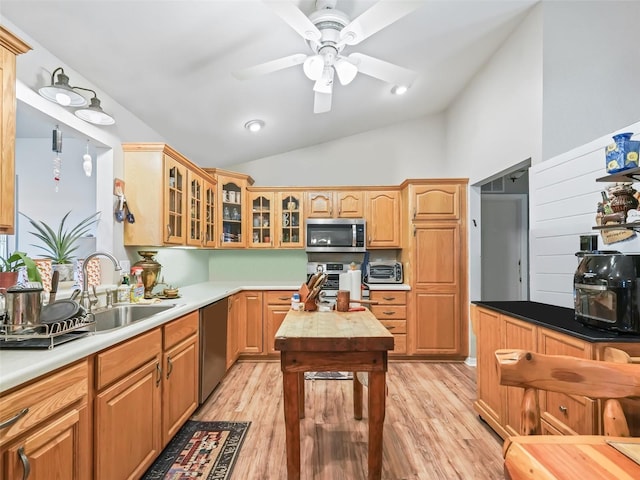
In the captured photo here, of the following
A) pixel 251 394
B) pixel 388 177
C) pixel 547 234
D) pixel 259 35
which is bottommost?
pixel 251 394

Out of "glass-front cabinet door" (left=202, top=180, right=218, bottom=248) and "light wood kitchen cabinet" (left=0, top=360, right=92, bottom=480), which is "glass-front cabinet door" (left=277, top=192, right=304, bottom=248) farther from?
"light wood kitchen cabinet" (left=0, top=360, right=92, bottom=480)

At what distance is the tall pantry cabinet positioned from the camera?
Result: 384 centimetres

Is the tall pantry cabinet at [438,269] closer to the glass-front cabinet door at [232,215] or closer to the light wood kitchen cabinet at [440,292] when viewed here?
the light wood kitchen cabinet at [440,292]

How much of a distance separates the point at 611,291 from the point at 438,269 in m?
2.35

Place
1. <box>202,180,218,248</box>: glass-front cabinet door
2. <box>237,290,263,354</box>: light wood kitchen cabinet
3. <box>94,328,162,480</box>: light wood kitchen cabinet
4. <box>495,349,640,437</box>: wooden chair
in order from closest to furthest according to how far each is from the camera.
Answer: <box>495,349,640,437</box>: wooden chair < <box>94,328,162,480</box>: light wood kitchen cabinet < <box>202,180,218,248</box>: glass-front cabinet door < <box>237,290,263,354</box>: light wood kitchen cabinet

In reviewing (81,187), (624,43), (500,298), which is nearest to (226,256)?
(81,187)

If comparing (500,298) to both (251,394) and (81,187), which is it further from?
(81,187)

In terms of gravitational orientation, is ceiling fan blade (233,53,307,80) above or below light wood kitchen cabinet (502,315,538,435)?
above

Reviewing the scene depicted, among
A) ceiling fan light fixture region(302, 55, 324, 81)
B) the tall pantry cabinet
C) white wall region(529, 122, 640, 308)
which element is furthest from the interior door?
ceiling fan light fixture region(302, 55, 324, 81)

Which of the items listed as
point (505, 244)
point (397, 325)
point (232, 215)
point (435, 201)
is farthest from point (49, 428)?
point (505, 244)

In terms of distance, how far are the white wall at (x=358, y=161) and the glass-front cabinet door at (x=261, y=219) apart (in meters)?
0.40

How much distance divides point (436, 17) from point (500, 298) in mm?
3782

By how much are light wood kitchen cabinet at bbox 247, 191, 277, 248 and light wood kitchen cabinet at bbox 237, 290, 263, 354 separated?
28.5 inches

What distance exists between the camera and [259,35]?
2.24 meters
